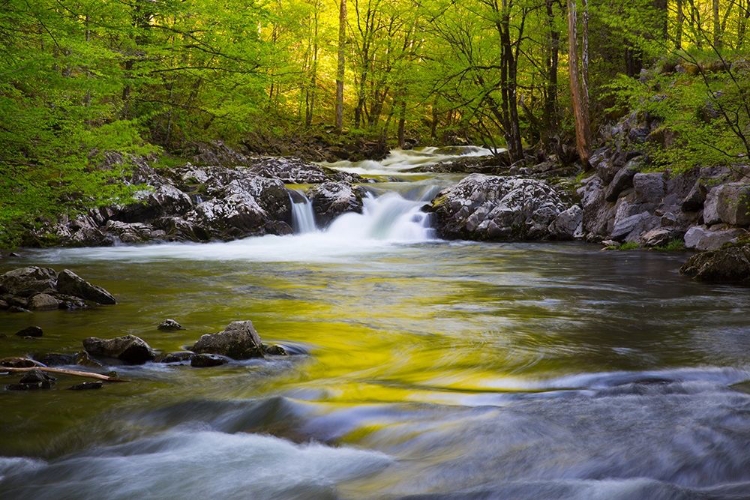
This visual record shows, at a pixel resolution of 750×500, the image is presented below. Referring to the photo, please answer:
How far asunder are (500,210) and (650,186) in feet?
12.7

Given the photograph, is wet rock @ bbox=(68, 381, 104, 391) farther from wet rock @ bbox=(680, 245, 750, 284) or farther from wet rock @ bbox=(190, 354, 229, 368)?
wet rock @ bbox=(680, 245, 750, 284)

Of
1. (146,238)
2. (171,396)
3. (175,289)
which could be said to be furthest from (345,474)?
(146,238)

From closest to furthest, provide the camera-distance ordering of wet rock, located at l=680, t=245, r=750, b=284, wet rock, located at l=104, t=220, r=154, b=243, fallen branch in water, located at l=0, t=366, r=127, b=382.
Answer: fallen branch in water, located at l=0, t=366, r=127, b=382 < wet rock, located at l=680, t=245, r=750, b=284 < wet rock, located at l=104, t=220, r=154, b=243

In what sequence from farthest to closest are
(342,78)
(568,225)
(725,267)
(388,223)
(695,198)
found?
1. (342,78)
2. (388,223)
3. (568,225)
4. (695,198)
5. (725,267)

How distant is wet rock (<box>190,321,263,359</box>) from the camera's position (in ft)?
17.5

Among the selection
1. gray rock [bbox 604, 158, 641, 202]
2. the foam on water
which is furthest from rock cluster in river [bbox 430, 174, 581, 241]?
the foam on water

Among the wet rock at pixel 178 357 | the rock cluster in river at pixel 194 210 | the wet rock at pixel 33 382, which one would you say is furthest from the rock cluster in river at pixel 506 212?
the wet rock at pixel 33 382

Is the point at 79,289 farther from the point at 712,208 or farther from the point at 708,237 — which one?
the point at 712,208

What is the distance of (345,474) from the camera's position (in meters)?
3.46

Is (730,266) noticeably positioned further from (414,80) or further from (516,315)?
(414,80)

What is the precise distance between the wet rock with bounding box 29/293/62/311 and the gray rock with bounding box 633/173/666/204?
39.3ft

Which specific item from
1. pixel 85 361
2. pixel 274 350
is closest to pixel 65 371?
pixel 85 361

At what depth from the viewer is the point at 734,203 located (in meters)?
11.7

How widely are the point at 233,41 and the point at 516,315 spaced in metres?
6.56
